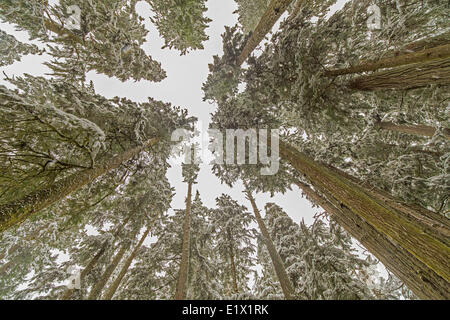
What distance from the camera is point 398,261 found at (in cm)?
383

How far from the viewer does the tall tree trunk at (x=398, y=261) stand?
317 centimetres

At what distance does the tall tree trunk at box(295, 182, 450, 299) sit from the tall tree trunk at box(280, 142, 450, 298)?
40 mm

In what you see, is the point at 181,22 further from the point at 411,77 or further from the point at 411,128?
the point at 411,128

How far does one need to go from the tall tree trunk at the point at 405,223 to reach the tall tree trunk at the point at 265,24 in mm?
5197

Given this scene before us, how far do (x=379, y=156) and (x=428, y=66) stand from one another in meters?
4.46

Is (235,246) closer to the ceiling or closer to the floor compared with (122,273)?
closer to the ceiling

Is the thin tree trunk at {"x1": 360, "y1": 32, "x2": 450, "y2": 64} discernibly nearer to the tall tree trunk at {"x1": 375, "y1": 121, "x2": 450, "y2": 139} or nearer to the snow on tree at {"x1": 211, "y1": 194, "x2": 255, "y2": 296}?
the tall tree trunk at {"x1": 375, "y1": 121, "x2": 450, "y2": 139}

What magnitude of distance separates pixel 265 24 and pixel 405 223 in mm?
7190

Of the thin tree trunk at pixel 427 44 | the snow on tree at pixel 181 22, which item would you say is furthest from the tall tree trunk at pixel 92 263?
the thin tree trunk at pixel 427 44

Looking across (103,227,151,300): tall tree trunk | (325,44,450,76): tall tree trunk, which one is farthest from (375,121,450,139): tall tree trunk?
(103,227,151,300): tall tree trunk

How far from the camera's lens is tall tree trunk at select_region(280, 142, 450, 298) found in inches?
95.7

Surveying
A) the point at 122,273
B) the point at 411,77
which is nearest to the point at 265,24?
the point at 411,77

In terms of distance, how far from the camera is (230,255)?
34.4 ft

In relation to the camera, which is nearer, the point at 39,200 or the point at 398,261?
the point at 39,200
